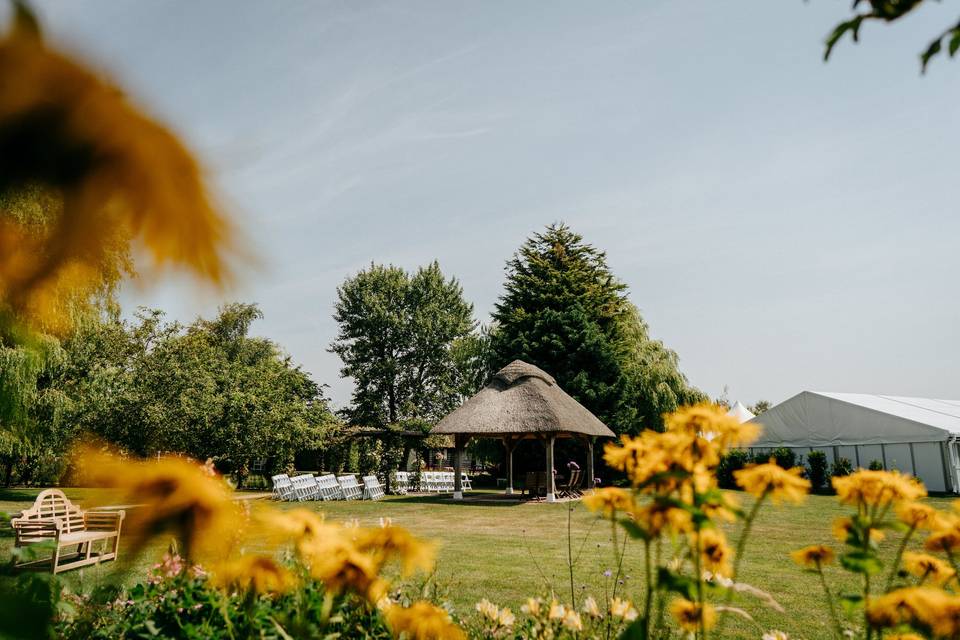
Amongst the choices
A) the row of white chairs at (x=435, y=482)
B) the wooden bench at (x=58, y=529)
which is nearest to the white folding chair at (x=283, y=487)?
the row of white chairs at (x=435, y=482)

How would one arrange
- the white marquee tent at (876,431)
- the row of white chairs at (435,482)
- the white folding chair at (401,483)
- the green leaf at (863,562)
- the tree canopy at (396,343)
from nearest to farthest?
the green leaf at (863,562)
the white marquee tent at (876,431)
the white folding chair at (401,483)
the row of white chairs at (435,482)
the tree canopy at (396,343)

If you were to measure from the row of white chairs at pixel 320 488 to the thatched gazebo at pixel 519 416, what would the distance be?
3.47 meters

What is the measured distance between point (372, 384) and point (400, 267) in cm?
827

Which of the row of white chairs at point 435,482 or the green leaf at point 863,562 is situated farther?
the row of white chairs at point 435,482

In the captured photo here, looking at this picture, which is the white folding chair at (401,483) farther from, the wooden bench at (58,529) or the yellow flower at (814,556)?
the yellow flower at (814,556)

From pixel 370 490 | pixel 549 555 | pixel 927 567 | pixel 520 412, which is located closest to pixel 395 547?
pixel 927 567

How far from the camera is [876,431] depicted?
24.9 meters

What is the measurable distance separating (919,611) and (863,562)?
192 millimetres

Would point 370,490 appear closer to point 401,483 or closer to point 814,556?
point 401,483

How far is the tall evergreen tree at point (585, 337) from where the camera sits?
3027 centimetres

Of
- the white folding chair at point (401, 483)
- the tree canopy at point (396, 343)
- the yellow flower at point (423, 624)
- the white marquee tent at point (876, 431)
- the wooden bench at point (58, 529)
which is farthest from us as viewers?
the tree canopy at point (396, 343)

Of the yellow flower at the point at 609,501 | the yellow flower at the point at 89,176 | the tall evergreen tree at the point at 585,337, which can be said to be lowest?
the yellow flower at the point at 609,501

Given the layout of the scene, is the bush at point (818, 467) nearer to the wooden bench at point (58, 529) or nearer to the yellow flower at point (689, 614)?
the wooden bench at point (58, 529)

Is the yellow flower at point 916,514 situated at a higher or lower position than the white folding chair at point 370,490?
higher
